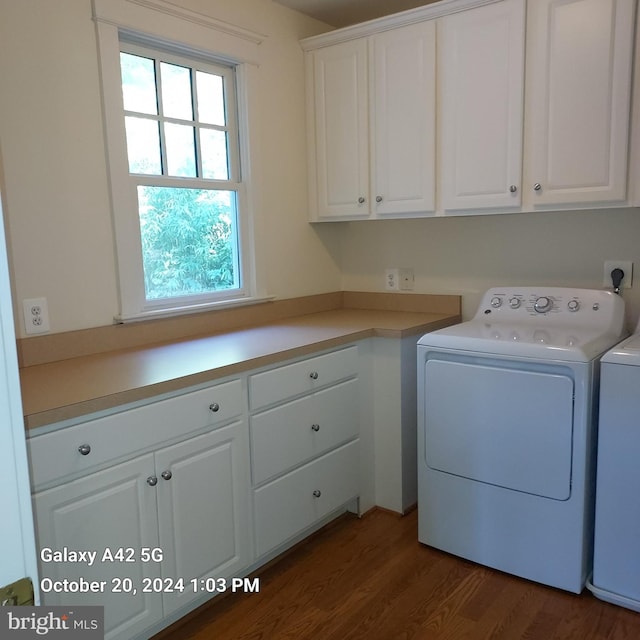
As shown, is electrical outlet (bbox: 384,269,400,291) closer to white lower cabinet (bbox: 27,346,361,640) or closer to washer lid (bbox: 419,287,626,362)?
washer lid (bbox: 419,287,626,362)

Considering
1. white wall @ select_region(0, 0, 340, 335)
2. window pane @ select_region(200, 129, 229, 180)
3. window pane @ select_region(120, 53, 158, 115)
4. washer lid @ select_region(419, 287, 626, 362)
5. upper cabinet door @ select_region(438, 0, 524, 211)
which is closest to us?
white wall @ select_region(0, 0, 340, 335)

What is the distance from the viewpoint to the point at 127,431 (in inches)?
64.2

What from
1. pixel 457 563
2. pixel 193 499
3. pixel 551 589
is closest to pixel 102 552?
pixel 193 499

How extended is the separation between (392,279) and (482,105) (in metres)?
1.01

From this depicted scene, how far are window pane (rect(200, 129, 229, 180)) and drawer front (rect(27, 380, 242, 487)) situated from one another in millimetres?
1090

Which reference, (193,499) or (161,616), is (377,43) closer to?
(193,499)

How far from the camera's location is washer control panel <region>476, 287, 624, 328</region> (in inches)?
90.3

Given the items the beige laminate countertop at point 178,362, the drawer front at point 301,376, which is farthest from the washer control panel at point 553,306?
the drawer front at point 301,376

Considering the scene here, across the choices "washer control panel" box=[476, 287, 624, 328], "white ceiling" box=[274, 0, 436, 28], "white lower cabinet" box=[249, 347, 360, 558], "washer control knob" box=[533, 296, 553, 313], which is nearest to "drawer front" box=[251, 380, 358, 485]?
"white lower cabinet" box=[249, 347, 360, 558]

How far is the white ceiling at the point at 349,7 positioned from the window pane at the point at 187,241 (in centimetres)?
99

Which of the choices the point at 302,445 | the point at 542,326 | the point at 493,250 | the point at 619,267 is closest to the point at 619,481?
the point at 542,326

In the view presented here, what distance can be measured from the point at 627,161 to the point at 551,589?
5.15 ft

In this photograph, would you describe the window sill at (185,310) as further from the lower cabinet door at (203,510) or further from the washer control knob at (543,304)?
the washer control knob at (543,304)

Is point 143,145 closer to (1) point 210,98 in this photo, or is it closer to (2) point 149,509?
(1) point 210,98
